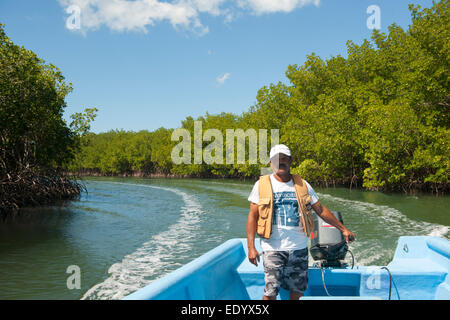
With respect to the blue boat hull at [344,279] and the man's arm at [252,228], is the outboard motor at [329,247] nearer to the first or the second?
the blue boat hull at [344,279]

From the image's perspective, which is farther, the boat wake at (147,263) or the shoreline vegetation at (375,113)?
the shoreline vegetation at (375,113)

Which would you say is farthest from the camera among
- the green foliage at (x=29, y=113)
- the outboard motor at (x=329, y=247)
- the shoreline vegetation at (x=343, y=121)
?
the shoreline vegetation at (x=343, y=121)

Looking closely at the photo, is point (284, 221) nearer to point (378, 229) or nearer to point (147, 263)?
point (147, 263)

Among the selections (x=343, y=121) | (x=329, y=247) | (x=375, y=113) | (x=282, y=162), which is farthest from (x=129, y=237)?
(x=343, y=121)

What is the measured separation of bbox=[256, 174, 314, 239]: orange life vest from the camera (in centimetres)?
293

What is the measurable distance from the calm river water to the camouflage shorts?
3690 mm

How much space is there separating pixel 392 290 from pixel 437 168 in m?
18.7

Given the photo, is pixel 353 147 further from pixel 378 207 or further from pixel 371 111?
pixel 378 207

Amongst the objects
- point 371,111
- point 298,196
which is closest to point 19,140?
point 298,196

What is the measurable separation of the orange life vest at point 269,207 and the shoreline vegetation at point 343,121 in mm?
12868

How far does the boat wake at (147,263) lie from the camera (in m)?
6.08

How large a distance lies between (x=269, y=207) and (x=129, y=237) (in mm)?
8521

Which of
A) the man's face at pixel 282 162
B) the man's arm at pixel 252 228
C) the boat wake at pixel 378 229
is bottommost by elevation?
the boat wake at pixel 378 229

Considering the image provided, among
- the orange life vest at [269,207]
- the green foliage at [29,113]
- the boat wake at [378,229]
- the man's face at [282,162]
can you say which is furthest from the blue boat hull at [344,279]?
the green foliage at [29,113]
